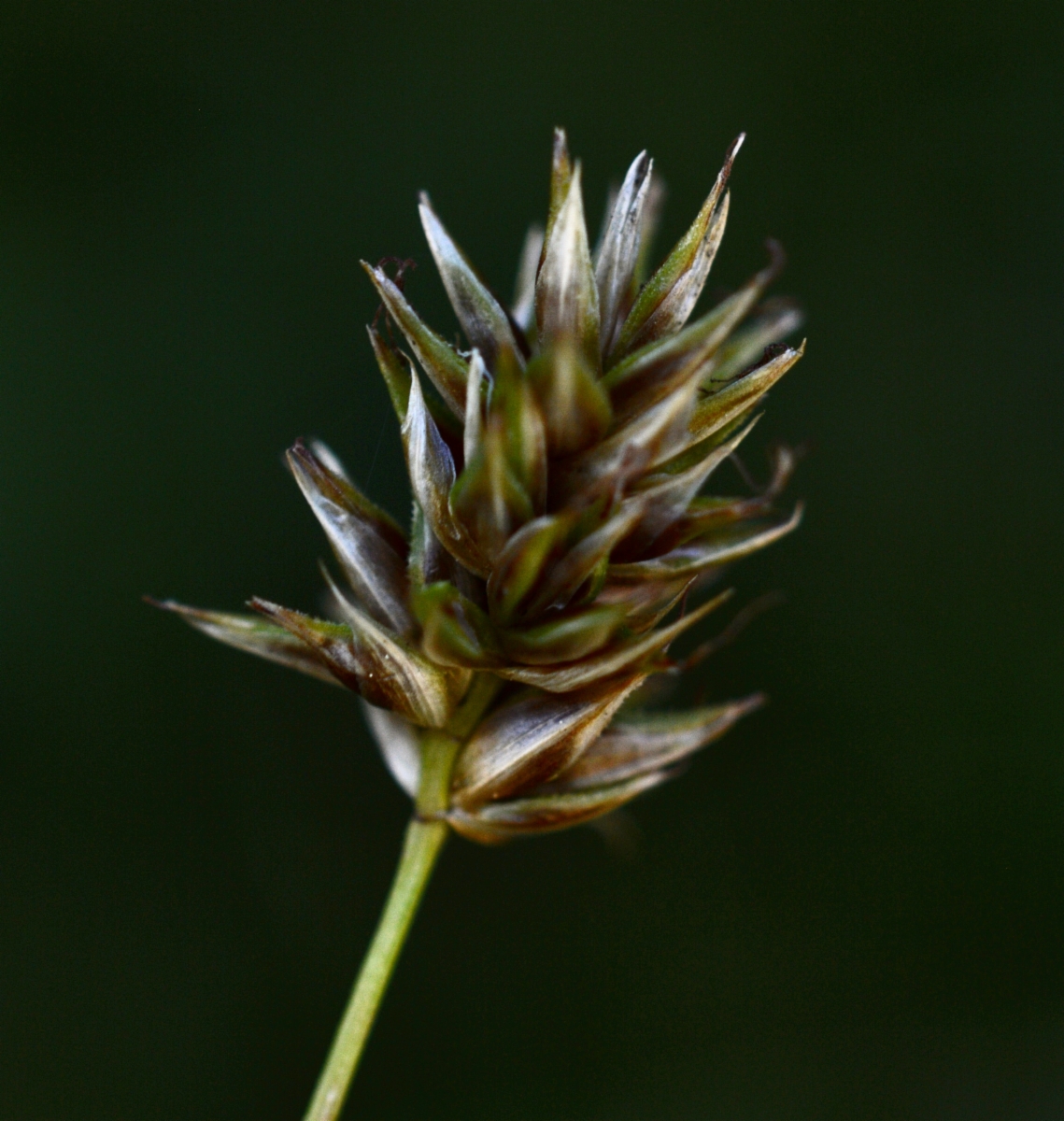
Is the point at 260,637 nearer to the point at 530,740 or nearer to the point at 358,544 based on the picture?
the point at 358,544

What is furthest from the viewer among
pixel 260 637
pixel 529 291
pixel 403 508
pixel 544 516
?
pixel 403 508

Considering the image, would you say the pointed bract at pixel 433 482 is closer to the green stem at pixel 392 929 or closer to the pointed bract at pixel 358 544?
the pointed bract at pixel 358 544

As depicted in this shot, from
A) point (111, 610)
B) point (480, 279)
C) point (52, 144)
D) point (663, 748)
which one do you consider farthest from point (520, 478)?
point (52, 144)

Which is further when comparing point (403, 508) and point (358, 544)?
point (403, 508)

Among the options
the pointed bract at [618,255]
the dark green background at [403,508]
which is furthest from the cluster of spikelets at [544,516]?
the dark green background at [403,508]

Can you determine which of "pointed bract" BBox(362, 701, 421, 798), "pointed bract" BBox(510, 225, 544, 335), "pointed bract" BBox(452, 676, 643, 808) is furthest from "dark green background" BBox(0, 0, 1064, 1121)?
"pointed bract" BBox(452, 676, 643, 808)

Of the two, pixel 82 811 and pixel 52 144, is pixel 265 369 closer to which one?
pixel 52 144

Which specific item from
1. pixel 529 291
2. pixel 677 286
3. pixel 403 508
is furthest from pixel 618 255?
pixel 403 508
